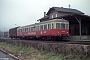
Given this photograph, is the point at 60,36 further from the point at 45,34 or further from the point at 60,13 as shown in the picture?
the point at 60,13

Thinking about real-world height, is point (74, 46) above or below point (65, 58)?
above

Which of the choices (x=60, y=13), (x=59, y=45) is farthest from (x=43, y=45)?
(x=60, y=13)

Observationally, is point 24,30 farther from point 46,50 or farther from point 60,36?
point 46,50

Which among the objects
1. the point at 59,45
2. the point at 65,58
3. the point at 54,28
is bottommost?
the point at 65,58

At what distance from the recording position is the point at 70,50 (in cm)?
905

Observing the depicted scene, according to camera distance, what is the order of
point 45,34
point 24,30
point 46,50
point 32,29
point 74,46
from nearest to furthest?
point 74,46 → point 46,50 → point 45,34 → point 32,29 → point 24,30

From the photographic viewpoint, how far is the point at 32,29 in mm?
28328

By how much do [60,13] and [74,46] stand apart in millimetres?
36407

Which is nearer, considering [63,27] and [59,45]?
[59,45]

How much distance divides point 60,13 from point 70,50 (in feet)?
118

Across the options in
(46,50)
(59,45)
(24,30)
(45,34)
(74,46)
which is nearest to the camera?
(74,46)

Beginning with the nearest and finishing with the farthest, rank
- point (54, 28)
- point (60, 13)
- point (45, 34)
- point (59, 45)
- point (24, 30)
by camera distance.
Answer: point (59, 45) < point (54, 28) < point (45, 34) < point (24, 30) < point (60, 13)

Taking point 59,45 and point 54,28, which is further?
point 54,28

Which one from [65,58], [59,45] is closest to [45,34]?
[59,45]
